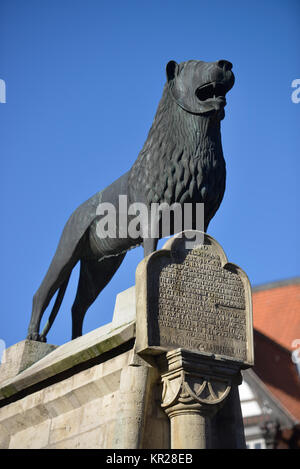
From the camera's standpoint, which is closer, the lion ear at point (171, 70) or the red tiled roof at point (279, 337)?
the lion ear at point (171, 70)

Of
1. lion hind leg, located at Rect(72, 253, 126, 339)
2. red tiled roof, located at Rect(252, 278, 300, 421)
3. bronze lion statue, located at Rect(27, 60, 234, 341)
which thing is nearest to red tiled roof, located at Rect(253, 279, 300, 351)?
red tiled roof, located at Rect(252, 278, 300, 421)

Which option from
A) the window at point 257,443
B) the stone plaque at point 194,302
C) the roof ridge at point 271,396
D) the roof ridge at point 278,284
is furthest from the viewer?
the roof ridge at point 278,284

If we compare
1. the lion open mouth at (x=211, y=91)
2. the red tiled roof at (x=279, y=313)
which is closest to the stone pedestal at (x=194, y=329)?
the lion open mouth at (x=211, y=91)

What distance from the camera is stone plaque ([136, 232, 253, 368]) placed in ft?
22.4

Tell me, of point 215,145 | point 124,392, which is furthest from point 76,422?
point 215,145

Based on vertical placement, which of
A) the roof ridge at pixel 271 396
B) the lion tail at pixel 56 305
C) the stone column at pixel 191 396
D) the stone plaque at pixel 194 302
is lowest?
the stone column at pixel 191 396

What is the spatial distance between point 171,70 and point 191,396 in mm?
3799

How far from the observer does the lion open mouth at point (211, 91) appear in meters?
8.05

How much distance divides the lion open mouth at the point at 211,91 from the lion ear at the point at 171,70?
422mm

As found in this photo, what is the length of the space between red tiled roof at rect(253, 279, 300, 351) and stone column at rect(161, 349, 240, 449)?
11634 millimetres

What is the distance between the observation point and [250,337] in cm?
732

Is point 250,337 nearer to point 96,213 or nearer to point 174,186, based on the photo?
point 174,186

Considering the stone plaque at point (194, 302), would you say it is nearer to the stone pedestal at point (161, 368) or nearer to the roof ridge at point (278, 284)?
the stone pedestal at point (161, 368)
